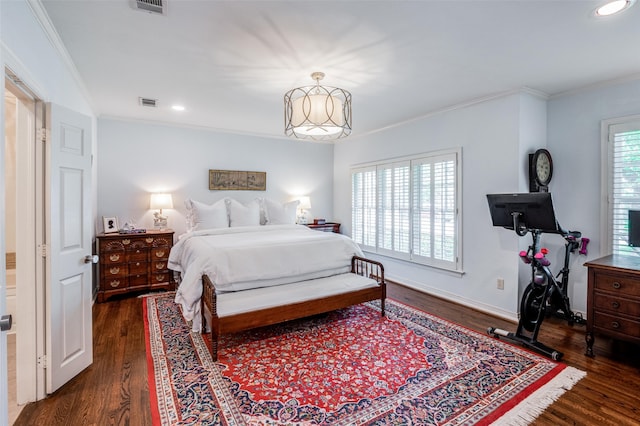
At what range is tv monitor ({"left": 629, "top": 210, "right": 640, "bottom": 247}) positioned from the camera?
8.96 feet

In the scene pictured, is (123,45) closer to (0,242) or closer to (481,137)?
(0,242)

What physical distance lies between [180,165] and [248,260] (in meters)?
2.76

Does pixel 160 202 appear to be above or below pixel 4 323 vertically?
above

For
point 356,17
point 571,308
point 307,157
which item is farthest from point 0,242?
point 307,157

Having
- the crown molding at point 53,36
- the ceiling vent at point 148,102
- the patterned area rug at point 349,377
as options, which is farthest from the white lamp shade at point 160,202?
the patterned area rug at point 349,377

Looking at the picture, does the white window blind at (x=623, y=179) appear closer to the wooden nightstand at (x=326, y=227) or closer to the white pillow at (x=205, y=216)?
the wooden nightstand at (x=326, y=227)

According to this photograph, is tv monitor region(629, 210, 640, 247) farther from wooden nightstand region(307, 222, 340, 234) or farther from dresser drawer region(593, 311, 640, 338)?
wooden nightstand region(307, 222, 340, 234)

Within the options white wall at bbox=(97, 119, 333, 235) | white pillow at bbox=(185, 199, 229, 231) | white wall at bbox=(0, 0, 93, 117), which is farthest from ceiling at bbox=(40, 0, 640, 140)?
white pillow at bbox=(185, 199, 229, 231)

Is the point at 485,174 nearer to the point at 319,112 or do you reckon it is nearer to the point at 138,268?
the point at 319,112

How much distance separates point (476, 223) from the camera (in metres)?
3.84

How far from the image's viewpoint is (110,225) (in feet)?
14.4

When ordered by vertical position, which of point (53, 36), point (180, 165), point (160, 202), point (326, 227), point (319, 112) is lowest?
point (326, 227)

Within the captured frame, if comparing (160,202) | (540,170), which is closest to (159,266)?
(160,202)

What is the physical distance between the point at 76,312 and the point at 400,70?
3357mm
